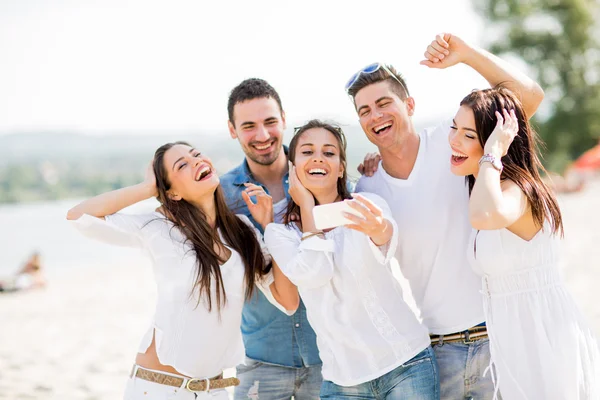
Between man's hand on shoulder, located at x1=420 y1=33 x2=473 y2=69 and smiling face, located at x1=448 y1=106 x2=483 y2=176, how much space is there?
46cm

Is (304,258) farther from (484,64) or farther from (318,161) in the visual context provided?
(484,64)

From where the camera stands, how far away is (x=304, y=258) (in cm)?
324

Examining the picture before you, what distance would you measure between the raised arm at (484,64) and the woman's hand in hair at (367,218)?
3.73ft

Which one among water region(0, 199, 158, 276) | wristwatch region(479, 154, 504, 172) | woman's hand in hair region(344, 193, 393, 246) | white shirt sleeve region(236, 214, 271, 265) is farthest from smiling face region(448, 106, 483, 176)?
water region(0, 199, 158, 276)

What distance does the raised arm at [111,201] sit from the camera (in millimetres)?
3488

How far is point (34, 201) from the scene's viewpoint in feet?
190

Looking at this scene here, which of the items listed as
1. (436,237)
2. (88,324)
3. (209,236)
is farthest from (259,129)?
(88,324)

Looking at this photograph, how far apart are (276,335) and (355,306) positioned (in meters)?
1.08

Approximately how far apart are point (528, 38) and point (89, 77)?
302 ft

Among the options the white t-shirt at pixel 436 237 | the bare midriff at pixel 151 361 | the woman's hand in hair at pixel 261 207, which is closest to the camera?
the bare midriff at pixel 151 361

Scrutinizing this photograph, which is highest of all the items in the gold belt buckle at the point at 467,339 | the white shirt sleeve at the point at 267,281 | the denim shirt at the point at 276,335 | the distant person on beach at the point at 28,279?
the distant person on beach at the point at 28,279

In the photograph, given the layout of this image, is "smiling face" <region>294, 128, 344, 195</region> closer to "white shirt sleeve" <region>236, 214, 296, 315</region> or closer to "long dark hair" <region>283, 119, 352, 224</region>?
→ "long dark hair" <region>283, 119, 352, 224</region>

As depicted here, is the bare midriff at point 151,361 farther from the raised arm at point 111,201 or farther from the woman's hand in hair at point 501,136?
the woman's hand in hair at point 501,136

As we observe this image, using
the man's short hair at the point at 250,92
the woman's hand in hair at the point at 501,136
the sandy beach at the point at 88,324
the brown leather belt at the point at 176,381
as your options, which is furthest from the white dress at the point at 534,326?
the man's short hair at the point at 250,92
